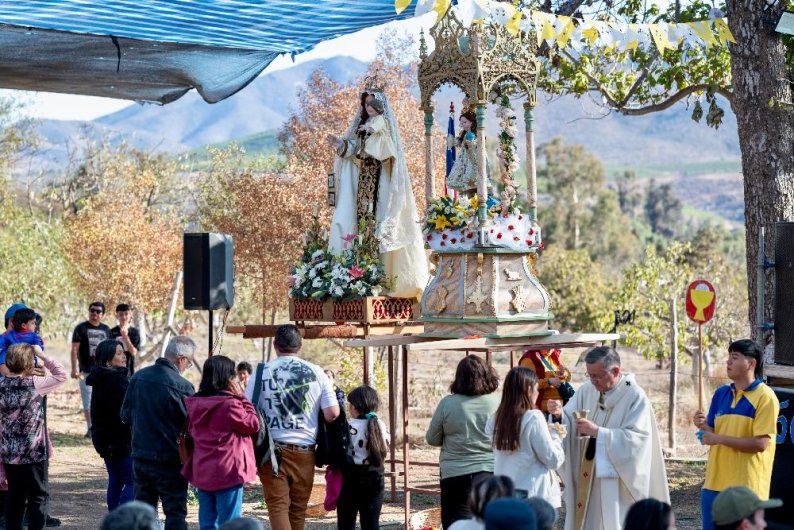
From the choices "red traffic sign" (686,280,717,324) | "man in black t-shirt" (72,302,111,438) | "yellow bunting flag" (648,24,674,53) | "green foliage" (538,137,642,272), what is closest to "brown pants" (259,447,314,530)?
"yellow bunting flag" (648,24,674,53)

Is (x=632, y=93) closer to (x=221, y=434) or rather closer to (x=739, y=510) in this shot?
(x=221, y=434)

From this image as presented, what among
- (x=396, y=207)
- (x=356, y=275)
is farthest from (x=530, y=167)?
(x=356, y=275)

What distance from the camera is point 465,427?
23.6ft

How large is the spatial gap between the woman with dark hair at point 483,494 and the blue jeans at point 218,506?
255 centimetres

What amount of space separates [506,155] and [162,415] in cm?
425

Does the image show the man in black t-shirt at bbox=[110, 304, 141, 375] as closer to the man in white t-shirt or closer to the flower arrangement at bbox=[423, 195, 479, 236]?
the flower arrangement at bbox=[423, 195, 479, 236]

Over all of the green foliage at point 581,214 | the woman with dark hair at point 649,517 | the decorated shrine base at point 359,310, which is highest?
the green foliage at point 581,214

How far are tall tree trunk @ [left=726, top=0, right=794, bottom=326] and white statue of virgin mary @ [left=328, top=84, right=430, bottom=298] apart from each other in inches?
121

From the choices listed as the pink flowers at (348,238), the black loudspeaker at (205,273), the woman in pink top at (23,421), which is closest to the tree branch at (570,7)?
the pink flowers at (348,238)

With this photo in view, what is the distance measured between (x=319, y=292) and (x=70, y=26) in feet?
12.0

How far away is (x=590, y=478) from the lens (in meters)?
6.92

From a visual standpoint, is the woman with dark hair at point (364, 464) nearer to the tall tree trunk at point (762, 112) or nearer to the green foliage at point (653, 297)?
the tall tree trunk at point (762, 112)

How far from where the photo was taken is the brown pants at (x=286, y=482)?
301 inches

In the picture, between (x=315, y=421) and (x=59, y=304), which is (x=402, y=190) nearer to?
(x=315, y=421)
